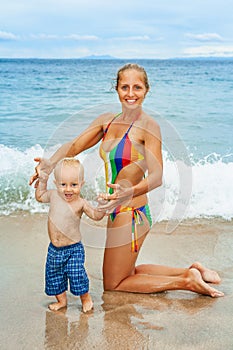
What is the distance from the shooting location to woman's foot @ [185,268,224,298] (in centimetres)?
325

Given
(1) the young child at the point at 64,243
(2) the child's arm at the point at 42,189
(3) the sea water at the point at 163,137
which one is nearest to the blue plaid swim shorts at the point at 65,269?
(1) the young child at the point at 64,243

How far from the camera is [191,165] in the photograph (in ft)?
24.2

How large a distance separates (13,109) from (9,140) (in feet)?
13.0

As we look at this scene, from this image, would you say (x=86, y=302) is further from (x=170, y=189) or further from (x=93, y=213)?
(x=170, y=189)

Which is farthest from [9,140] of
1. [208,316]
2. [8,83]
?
[8,83]

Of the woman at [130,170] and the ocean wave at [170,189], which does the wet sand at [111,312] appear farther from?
the ocean wave at [170,189]

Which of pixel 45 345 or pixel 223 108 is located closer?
pixel 45 345

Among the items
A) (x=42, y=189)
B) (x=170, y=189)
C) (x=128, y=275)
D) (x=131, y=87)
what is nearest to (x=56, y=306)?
(x=128, y=275)

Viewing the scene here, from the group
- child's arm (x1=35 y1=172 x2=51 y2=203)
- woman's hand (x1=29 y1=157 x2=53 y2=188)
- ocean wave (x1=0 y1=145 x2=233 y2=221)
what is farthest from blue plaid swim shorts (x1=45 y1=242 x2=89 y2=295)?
ocean wave (x1=0 y1=145 x2=233 y2=221)

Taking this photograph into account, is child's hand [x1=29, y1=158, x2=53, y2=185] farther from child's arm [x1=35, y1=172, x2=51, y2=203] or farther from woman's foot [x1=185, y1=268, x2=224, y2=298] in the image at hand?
woman's foot [x1=185, y1=268, x2=224, y2=298]

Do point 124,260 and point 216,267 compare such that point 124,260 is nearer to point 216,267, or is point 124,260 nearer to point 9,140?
point 216,267

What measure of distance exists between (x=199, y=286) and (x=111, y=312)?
2.09ft

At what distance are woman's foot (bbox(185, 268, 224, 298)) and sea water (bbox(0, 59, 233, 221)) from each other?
3.72ft

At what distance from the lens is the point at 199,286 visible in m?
3.25
